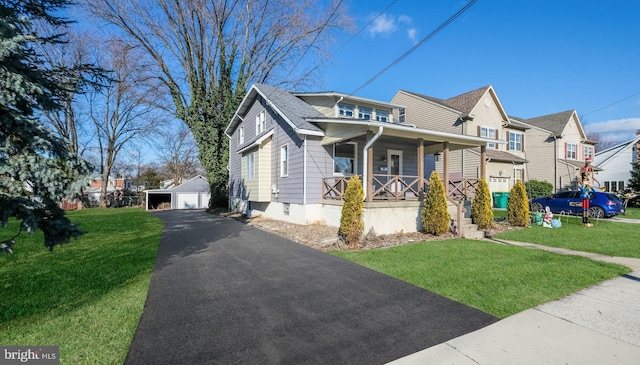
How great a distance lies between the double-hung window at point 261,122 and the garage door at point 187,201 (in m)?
18.6

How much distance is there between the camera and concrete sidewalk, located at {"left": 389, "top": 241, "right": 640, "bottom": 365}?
2838 millimetres

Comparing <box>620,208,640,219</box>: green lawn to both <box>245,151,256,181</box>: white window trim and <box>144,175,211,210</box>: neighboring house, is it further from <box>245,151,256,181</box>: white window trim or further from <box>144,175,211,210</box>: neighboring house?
<box>144,175,211,210</box>: neighboring house

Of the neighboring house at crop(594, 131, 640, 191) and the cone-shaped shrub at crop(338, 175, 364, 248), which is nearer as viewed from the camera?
the cone-shaped shrub at crop(338, 175, 364, 248)

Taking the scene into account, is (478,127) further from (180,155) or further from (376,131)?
(180,155)

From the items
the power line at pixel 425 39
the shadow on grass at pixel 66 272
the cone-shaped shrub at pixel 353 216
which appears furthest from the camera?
the cone-shaped shrub at pixel 353 216

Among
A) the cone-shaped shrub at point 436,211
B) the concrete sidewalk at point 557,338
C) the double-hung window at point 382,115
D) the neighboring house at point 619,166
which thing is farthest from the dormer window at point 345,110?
the neighboring house at point 619,166

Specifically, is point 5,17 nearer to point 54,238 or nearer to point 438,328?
point 54,238

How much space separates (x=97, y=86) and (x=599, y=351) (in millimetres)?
7237

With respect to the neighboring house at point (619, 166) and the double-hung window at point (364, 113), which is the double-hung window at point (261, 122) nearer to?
the double-hung window at point (364, 113)

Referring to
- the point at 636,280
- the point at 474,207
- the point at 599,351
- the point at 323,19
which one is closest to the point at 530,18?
the point at 474,207

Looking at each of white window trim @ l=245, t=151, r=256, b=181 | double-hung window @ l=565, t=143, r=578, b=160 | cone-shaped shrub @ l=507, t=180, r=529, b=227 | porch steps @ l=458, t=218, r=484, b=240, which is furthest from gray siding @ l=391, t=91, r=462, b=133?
double-hung window @ l=565, t=143, r=578, b=160

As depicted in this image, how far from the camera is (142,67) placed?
922 inches

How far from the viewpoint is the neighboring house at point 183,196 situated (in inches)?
1224

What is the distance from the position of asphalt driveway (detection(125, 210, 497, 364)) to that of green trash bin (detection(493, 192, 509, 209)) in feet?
58.2
